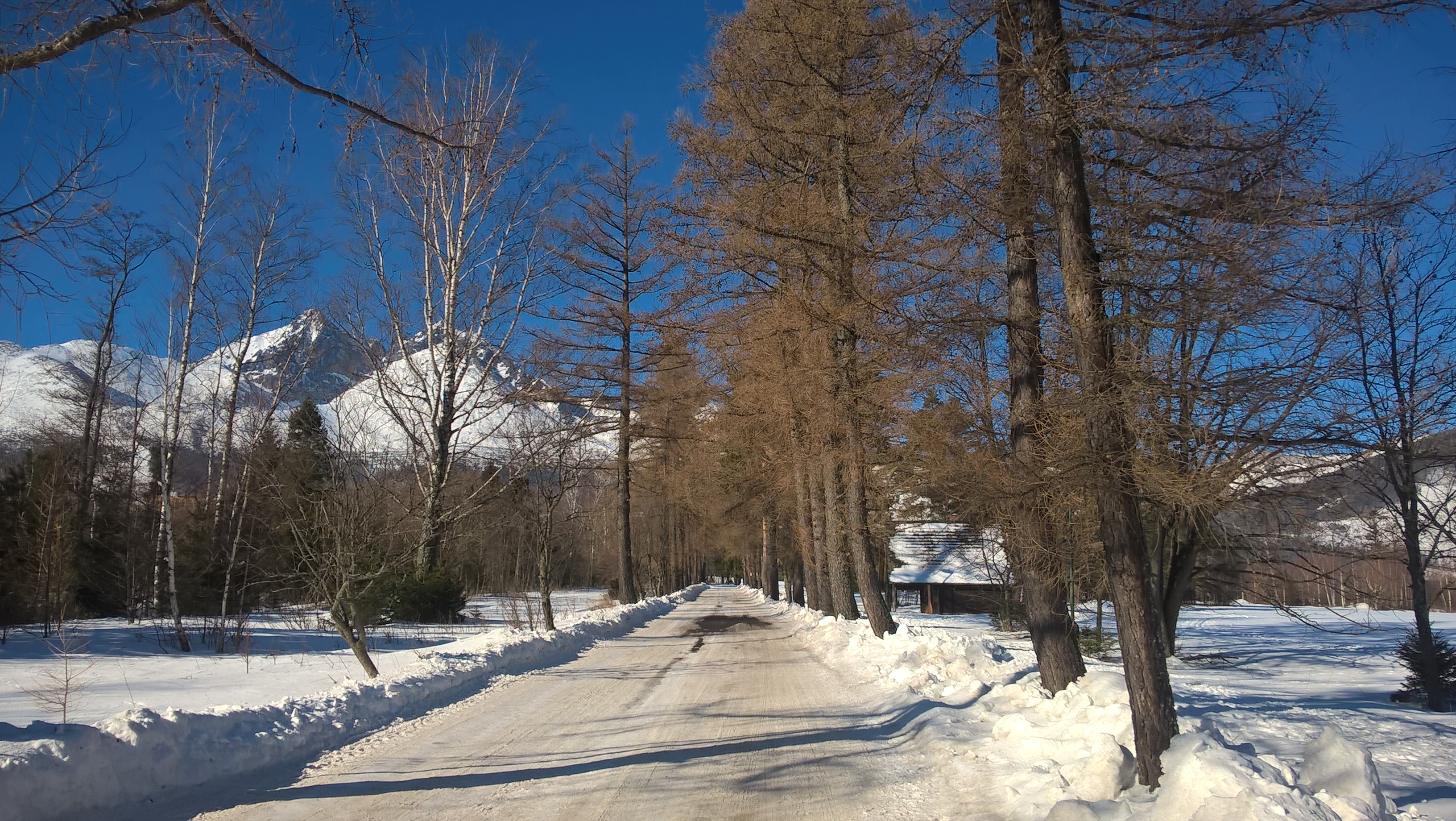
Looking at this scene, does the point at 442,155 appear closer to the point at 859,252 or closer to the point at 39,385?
the point at 859,252

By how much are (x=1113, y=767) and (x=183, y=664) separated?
1331 cm

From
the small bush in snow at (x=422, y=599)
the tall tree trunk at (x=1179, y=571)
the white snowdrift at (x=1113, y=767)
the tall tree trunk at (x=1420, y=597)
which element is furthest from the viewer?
the small bush in snow at (x=422, y=599)

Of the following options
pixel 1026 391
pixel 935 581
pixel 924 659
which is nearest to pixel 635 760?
pixel 1026 391

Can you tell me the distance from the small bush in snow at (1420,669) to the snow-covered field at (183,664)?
16.9 metres

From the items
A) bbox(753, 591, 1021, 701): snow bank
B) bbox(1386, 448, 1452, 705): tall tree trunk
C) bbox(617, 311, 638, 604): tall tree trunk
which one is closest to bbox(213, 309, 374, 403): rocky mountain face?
bbox(617, 311, 638, 604): tall tree trunk

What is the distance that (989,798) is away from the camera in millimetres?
5133

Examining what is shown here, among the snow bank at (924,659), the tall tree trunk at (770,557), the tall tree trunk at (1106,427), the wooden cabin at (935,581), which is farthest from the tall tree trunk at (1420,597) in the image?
the wooden cabin at (935,581)

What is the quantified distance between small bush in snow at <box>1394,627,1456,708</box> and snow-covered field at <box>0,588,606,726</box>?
55.6 feet

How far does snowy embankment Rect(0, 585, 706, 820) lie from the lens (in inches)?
183

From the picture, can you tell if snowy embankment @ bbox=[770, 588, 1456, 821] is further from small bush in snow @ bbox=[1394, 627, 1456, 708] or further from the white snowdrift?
small bush in snow @ bbox=[1394, 627, 1456, 708]

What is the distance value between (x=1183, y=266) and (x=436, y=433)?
15998 millimetres

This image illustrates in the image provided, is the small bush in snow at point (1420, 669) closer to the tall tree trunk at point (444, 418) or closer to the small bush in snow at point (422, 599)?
the tall tree trunk at point (444, 418)

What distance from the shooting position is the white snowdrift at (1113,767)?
3680mm

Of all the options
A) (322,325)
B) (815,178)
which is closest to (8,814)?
(815,178)
